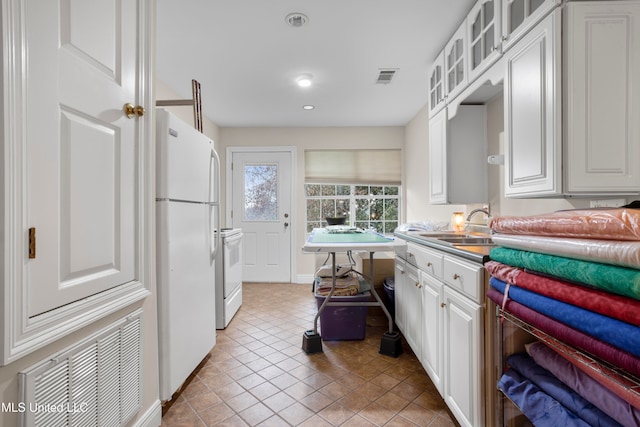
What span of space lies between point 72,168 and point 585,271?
155 centimetres

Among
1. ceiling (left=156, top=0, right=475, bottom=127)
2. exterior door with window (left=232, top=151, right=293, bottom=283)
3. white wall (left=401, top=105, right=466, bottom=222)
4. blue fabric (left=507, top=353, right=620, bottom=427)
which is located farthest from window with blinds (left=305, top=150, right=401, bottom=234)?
blue fabric (left=507, top=353, right=620, bottom=427)

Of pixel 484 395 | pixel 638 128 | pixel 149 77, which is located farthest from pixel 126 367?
pixel 638 128

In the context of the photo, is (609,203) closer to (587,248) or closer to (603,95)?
(603,95)

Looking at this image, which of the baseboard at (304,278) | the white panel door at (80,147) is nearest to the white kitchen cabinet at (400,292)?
the white panel door at (80,147)

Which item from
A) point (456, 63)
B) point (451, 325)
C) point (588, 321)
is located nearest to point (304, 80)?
point (456, 63)

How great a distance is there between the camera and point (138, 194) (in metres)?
1.46

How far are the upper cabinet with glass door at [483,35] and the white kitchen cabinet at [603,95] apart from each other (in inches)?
18.7

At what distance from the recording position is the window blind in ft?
16.1

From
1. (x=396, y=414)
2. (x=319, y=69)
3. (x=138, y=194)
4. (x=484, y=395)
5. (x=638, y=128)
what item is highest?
(x=319, y=69)

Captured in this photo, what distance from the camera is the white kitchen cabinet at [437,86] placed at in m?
2.50

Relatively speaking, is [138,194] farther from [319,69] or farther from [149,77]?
[319,69]

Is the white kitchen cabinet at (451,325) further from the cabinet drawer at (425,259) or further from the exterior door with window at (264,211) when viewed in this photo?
the exterior door with window at (264,211)

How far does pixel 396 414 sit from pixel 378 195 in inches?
143

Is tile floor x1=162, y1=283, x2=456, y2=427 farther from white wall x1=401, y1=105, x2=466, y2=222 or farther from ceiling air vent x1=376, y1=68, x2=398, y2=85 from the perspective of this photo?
ceiling air vent x1=376, y1=68, x2=398, y2=85
